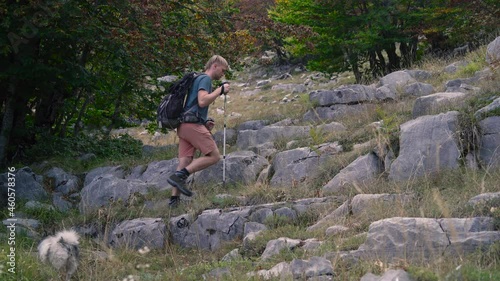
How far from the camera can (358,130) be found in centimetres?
944

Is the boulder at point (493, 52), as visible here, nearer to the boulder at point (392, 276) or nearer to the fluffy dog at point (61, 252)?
the boulder at point (392, 276)

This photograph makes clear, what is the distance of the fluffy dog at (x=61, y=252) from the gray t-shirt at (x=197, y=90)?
3.05m

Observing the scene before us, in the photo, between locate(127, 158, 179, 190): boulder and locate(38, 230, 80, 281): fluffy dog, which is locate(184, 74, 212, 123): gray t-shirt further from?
locate(38, 230, 80, 281): fluffy dog

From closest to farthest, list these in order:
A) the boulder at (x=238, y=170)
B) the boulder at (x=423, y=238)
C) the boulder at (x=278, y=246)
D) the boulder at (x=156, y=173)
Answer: the boulder at (x=423, y=238)
the boulder at (x=278, y=246)
the boulder at (x=238, y=170)
the boulder at (x=156, y=173)

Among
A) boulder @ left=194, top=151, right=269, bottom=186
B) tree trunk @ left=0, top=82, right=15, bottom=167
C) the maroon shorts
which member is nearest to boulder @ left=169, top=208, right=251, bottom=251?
the maroon shorts

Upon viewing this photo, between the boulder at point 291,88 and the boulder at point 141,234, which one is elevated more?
the boulder at point 141,234

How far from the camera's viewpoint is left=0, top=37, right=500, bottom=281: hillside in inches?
205

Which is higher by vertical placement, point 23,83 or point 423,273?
point 23,83

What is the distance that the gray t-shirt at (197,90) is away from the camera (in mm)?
7941

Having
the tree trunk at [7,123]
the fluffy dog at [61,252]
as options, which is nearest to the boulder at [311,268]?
the fluffy dog at [61,252]

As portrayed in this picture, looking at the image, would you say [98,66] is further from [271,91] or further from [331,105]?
[271,91]

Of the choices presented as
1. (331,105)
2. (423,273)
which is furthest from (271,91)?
(423,273)

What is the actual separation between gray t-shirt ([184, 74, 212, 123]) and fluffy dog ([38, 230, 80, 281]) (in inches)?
120

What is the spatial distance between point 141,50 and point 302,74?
68.0 ft
